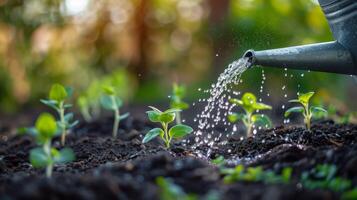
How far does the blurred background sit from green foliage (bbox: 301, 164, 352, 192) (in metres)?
3.15

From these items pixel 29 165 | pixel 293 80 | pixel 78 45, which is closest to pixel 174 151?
pixel 29 165

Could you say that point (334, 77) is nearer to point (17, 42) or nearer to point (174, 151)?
point (17, 42)

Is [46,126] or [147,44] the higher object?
[147,44]

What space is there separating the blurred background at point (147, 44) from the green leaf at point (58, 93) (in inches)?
97.6

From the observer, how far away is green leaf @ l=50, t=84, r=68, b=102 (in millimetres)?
2494

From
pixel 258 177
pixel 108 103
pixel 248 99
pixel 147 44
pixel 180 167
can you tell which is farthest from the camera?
pixel 147 44

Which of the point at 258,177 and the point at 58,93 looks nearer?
the point at 258,177

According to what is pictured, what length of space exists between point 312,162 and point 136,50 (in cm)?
567

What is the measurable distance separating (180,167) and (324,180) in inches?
15.0

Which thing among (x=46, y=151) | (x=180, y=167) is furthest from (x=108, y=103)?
(x=180, y=167)

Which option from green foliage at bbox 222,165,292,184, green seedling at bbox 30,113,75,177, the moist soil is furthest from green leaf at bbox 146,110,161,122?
green foliage at bbox 222,165,292,184

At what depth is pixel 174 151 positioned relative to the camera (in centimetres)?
229

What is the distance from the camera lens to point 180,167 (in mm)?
1644

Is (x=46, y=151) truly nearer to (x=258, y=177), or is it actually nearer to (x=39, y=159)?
(x=39, y=159)
